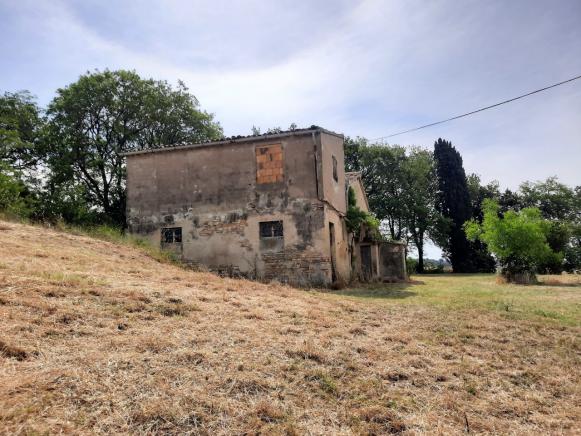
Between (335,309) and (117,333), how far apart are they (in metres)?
4.26

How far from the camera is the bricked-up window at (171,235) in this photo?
52.1 feet

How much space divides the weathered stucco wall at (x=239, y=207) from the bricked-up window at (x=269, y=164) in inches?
1.5

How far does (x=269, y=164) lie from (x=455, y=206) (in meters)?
30.0

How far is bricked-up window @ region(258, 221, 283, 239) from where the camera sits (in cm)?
1486

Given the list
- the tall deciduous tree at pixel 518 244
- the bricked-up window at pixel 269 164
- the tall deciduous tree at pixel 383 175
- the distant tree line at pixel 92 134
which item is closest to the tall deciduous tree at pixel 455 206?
the tall deciduous tree at pixel 383 175

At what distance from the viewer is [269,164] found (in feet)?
49.9

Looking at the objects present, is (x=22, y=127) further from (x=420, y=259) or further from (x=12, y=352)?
(x=420, y=259)

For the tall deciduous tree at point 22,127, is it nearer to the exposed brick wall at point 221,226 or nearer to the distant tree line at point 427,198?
the exposed brick wall at point 221,226

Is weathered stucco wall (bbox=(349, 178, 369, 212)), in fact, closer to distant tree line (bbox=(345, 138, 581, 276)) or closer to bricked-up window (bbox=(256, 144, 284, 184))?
bricked-up window (bbox=(256, 144, 284, 184))

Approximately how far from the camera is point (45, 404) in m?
3.28

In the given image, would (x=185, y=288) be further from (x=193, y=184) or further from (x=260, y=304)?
(x=193, y=184)

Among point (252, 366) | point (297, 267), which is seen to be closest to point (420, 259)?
point (297, 267)

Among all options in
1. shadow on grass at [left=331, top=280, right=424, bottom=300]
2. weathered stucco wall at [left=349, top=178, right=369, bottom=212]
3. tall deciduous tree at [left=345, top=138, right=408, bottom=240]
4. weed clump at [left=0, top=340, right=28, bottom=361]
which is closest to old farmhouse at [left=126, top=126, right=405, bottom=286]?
shadow on grass at [left=331, top=280, right=424, bottom=300]

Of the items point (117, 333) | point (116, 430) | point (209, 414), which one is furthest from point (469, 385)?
point (117, 333)
